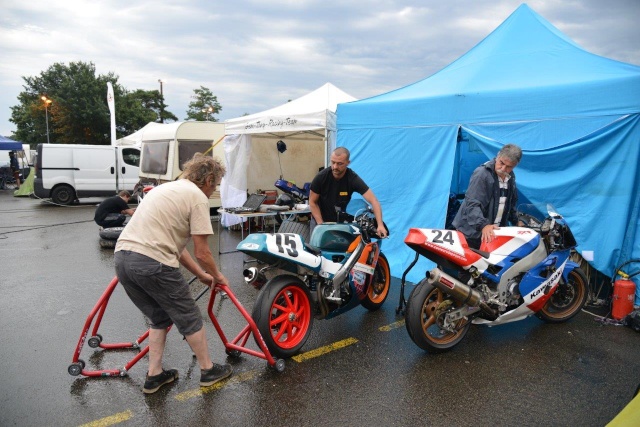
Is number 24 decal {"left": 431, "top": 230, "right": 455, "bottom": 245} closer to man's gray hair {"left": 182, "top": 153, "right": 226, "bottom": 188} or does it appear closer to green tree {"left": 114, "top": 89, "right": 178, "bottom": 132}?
man's gray hair {"left": 182, "top": 153, "right": 226, "bottom": 188}

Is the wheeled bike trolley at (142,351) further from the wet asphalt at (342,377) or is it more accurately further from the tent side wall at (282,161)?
the tent side wall at (282,161)

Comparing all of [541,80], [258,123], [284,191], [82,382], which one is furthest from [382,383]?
[284,191]

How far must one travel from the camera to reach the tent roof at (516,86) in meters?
4.83

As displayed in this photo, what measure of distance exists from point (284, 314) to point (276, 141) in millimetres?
7967

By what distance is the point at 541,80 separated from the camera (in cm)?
538

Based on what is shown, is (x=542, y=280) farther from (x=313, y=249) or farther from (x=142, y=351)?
(x=142, y=351)

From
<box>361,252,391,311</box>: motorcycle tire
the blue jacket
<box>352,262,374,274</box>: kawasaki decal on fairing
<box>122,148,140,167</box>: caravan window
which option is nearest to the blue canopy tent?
<box>361,252,391,311</box>: motorcycle tire

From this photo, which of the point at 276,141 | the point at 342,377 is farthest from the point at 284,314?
the point at 276,141

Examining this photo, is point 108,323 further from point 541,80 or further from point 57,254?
point 541,80

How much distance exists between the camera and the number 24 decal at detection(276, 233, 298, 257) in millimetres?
3645

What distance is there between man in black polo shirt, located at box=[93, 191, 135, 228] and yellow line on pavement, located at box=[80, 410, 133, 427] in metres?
5.93

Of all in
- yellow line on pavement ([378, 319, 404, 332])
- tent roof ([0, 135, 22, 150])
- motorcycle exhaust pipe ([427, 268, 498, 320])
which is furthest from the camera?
tent roof ([0, 135, 22, 150])

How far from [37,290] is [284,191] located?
5581mm

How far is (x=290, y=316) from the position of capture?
3787 mm
